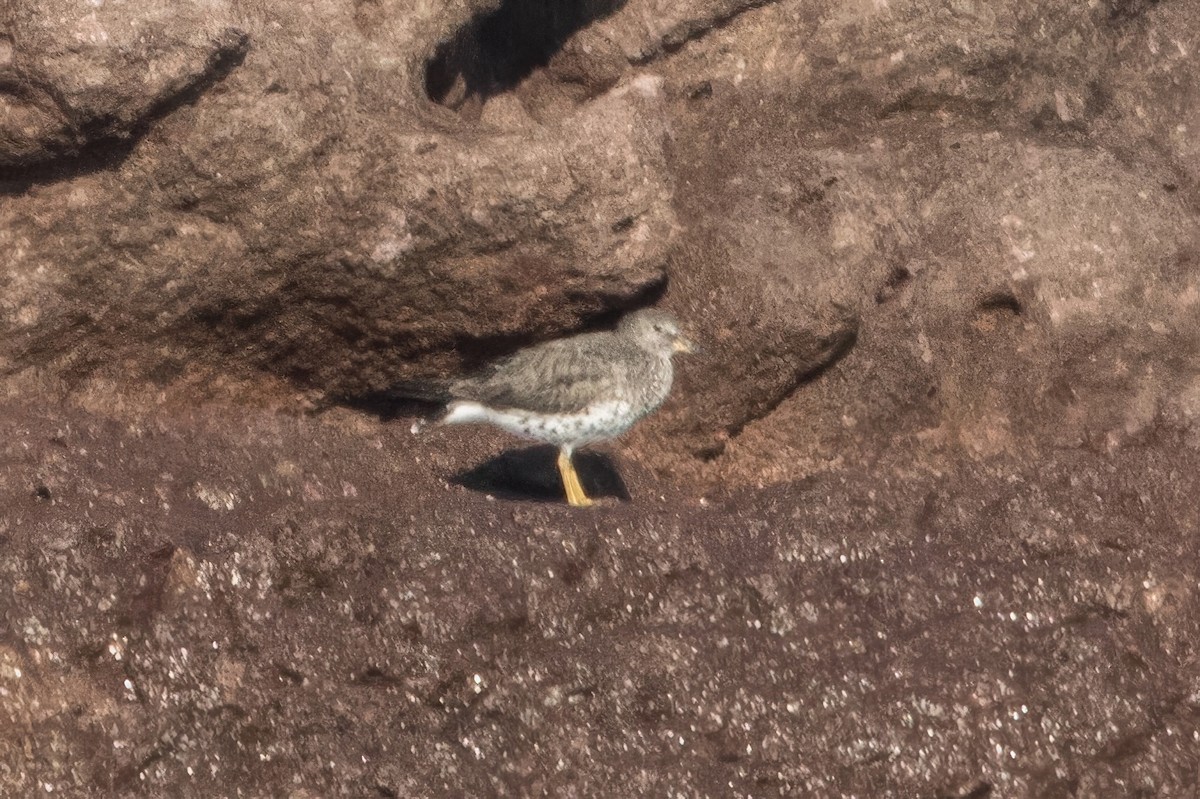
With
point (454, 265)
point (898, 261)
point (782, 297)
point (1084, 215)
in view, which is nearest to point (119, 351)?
point (454, 265)

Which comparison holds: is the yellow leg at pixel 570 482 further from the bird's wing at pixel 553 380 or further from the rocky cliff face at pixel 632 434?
the rocky cliff face at pixel 632 434

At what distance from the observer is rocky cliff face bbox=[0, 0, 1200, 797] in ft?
20.4

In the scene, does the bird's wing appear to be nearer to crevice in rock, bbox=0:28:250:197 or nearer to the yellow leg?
the yellow leg

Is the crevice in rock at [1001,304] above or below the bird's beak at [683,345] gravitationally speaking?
below

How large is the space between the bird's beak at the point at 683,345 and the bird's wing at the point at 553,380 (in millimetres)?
298

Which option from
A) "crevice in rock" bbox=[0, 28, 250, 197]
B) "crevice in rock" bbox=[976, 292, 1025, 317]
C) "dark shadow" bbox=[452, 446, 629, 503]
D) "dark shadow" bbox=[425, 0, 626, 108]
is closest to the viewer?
"crevice in rock" bbox=[0, 28, 250, 197]

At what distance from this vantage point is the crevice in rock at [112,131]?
21.8 feet

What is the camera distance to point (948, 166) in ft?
28.6

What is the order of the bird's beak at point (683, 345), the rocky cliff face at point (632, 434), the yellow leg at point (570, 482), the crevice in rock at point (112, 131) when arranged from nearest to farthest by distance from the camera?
1. the rocky cliff face at point (632, 434)
2. the crevice in rock at point (112, 131)
3. the yellow leg at point (570, 482)
4. the bird's beak at point (683, 345)

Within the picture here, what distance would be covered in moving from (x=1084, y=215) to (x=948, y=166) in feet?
Result: 2.83

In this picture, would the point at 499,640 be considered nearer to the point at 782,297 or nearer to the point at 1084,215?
the point at 782,297

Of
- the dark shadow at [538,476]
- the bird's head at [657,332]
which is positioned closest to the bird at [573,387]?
the bird's head at [657,332]

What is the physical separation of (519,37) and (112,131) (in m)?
3.15

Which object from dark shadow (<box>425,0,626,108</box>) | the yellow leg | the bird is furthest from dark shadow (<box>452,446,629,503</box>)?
dark shadow (<box>425,0,626,108</box>)
